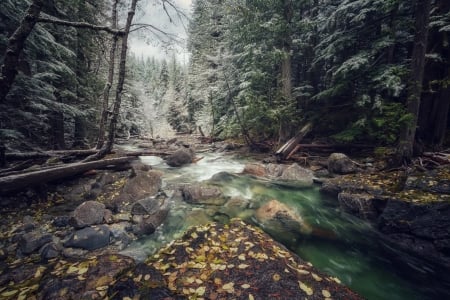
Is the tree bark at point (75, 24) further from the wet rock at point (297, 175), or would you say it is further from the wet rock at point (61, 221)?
the wet rock at point (297, 175)

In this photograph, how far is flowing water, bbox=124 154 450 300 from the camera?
4.07 m

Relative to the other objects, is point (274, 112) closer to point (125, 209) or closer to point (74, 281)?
point (125, 209)

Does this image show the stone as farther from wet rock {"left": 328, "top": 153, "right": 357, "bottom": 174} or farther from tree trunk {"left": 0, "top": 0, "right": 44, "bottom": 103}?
wet rock {"left": 328, "top": 153, "right": 357, "bottom": 174}

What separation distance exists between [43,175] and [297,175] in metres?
9.26

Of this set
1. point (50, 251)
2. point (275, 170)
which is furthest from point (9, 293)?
point (275, 170)

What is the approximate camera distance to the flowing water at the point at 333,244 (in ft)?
13.4

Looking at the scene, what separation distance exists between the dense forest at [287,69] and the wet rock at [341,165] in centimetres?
Answer: 115

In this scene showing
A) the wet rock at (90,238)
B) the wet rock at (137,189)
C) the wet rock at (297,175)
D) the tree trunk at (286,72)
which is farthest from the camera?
the tree trunk at (286,72)

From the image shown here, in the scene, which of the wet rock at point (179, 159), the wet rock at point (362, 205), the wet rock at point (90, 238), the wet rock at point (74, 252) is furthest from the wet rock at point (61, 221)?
the wet rock at point (362, 205)

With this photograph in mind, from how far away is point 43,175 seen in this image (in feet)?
19.2

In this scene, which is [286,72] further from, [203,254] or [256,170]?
[203,254]

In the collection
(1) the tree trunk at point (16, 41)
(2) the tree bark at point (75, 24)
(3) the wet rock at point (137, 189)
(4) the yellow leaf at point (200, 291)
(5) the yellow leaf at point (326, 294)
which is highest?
(2) the tree bark at point (75, 24)

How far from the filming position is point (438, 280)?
13.5ft

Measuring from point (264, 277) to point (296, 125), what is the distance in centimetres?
1159
